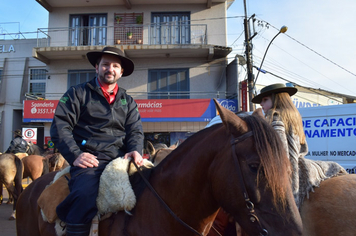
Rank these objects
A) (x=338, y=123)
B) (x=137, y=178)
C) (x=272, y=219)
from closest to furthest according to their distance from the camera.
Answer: (x=272, y=219) < (x=137, y=178) < (x=338, y=123)

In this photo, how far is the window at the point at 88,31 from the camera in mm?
16984

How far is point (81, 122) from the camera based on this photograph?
2357mm

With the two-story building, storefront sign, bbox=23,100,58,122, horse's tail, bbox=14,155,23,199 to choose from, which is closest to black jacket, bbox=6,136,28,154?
horse's tail, bbox=14,155,23,199

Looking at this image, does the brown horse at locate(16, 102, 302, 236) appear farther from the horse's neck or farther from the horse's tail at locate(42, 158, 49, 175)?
the horse's tail at locate(42, 158, 49, 175)

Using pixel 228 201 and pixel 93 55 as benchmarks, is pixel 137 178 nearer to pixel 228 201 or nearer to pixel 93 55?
pixel 228 201

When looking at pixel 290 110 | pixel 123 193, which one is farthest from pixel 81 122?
pixel 290 110

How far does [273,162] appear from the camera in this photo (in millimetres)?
1409

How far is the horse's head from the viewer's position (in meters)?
1.38

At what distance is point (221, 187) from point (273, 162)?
35 cm

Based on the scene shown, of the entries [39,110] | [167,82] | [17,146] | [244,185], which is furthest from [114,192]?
[39,110]

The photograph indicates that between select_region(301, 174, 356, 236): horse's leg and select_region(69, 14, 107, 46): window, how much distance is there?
54.8ft

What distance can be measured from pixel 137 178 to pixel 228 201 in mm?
858

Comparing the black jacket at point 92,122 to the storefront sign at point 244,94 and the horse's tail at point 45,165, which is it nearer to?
the horse's tail at point 45,165

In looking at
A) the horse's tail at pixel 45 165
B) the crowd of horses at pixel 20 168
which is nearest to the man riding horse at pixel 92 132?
the crowd of horses at pixel 20 168
